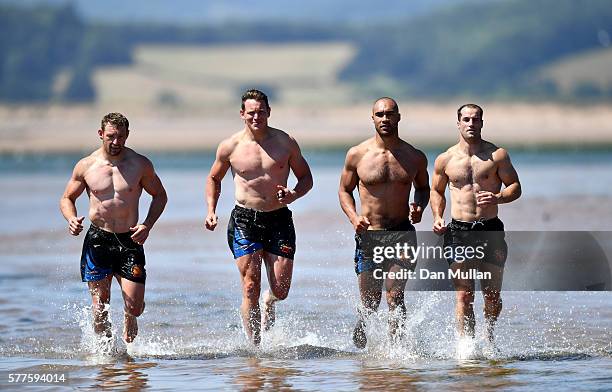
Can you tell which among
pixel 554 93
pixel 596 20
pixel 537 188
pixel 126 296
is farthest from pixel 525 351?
pixel 596 20

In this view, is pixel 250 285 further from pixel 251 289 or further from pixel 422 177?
pixel 422 177

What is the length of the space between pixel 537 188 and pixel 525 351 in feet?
65.8

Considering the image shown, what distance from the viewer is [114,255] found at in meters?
11.4

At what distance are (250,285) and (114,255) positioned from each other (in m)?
1.14

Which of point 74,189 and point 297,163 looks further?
point 297,163

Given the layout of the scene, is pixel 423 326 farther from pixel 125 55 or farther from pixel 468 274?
pixel 125 55

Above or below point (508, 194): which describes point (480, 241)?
below

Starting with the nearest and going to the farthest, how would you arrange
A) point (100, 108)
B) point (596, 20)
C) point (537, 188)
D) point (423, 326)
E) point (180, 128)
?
point (423, 326), point (537, 188), point (180, 128), point (100, 108), point (596, 20)

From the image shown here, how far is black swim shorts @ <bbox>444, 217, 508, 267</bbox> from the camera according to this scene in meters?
11.3

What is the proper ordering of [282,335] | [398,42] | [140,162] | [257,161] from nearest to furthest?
[140,162] < [257,161] < [282,335] < [398,42]

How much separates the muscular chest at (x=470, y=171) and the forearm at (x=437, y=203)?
0.53ft

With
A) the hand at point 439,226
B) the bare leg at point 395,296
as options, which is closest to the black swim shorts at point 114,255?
the bare leg at point 395,296

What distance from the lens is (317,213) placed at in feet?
82.7

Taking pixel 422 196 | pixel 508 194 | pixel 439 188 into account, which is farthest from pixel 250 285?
pixel 508 194
